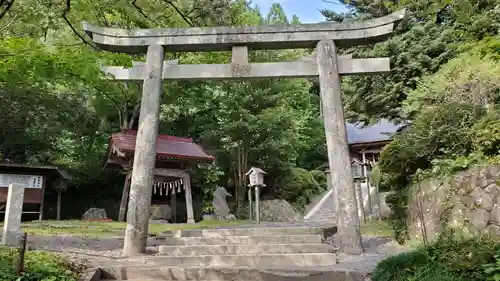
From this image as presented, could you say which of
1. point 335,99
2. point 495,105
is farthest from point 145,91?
point 495,105

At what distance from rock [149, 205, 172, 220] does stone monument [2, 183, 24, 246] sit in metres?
9.88

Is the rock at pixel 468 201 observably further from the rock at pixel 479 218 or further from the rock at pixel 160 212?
the rock at pixel 160 212

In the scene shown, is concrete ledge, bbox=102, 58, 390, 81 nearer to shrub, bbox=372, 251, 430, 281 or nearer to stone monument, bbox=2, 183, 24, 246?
stone monument, bbox=2, 183, 24, 246

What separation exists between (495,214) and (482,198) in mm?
340

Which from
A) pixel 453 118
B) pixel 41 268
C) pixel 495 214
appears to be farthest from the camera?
pixel 453 118

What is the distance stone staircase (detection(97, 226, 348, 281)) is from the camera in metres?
5.03

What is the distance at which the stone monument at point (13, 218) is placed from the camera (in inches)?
287

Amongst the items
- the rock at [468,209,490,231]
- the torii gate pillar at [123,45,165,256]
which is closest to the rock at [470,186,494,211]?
the rock at [468,209,490,231]

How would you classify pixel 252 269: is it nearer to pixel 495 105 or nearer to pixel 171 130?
pixel 495 105

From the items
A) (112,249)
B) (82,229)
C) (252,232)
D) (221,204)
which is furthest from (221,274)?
(221,204)

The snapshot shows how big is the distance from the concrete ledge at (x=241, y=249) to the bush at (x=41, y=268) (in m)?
1.78

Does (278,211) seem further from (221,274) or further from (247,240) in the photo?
(221,274)

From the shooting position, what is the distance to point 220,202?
1989 cm

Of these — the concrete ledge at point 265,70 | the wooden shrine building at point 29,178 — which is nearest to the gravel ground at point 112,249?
the concrete ledge at point 265,70
